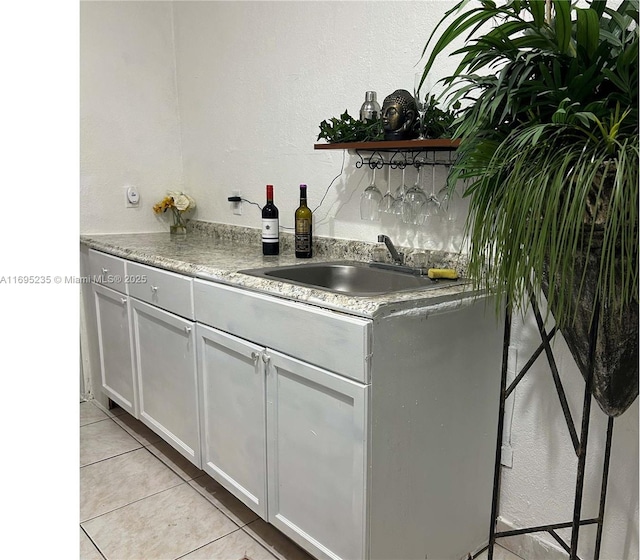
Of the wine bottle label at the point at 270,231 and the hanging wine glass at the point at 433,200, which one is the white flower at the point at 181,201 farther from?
the hanging wine glass at the point at 433,200

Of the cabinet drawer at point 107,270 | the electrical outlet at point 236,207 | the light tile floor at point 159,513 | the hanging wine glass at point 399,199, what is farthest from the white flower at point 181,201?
the hanging wine glass at point 399,199

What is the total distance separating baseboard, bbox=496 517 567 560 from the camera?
5.29 feet

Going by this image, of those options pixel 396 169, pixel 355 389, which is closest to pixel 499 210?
pixel 355 389

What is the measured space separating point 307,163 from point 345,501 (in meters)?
1.37

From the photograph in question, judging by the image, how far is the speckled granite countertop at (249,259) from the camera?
4.27ft

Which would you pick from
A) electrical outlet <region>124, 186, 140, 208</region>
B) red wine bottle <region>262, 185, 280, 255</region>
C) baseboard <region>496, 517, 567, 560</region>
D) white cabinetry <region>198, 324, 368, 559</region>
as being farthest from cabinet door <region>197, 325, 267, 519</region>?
electrical outlet <region>124, 186, 140, 208</region>

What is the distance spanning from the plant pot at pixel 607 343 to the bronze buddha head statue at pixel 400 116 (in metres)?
0.74

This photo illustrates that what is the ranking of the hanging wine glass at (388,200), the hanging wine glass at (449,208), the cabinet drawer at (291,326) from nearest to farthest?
the cabinet drawer at (291,326), the hanging wine glass at (449,208), the hanging wine glass at (388,200)

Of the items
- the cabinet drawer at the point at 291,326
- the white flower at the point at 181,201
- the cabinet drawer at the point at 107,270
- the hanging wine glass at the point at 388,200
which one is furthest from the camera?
the white flower at the point at 181,201

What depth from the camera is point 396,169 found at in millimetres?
1883

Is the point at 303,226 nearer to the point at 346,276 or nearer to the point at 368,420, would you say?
the point at 346,276

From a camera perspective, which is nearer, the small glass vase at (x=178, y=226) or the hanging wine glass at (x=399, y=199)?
the hanging wine glass at (x=399, y=199)

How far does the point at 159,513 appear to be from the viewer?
1922 millimetres
